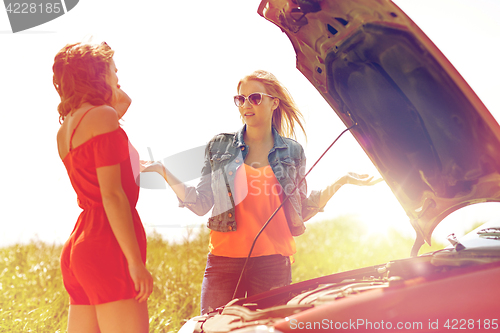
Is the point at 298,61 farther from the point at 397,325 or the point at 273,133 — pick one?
the point at 397,325

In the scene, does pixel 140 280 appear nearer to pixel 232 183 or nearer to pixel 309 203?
pixel 232 183

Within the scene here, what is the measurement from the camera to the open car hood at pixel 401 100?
145 cm

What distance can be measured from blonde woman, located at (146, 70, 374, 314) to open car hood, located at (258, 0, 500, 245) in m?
0.50

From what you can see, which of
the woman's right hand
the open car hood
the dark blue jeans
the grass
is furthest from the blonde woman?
the grass

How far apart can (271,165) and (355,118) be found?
81 centimetres

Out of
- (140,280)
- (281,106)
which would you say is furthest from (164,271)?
(140,280)

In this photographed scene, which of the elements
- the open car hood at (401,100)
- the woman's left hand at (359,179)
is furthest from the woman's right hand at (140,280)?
the woman's left hand at (359,179)

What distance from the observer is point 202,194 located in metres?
2.57

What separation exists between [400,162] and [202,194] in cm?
138

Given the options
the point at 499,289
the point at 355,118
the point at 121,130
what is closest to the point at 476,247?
the point at 499,289

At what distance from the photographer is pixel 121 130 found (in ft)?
5.21

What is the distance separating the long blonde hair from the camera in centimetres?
258

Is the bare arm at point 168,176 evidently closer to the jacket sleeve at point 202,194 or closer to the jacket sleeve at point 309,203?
the jacket sleeve at point 202,194

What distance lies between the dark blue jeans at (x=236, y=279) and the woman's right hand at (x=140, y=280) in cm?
87
